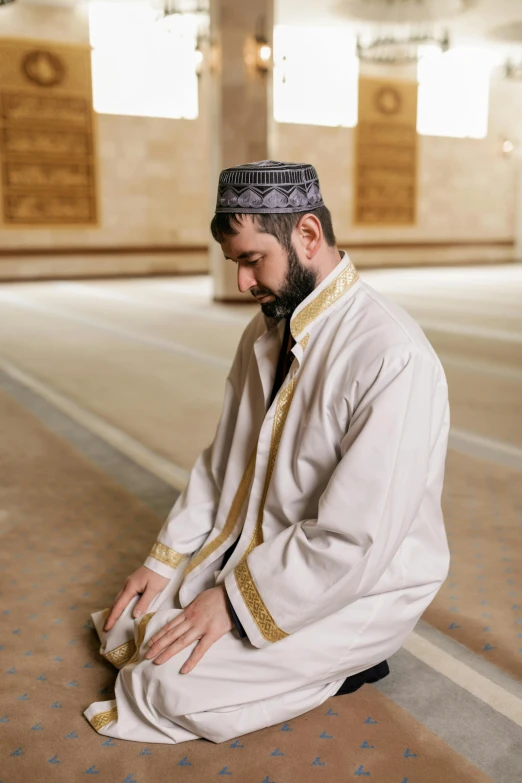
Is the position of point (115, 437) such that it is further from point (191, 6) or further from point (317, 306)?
point (191, 6)

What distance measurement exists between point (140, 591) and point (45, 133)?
12102 millimetres

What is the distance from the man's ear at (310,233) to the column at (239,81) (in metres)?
7.76

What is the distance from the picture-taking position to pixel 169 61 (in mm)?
13586

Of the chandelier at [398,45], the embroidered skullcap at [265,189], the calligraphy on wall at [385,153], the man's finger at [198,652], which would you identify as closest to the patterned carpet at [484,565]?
the man's finger at [198,652]

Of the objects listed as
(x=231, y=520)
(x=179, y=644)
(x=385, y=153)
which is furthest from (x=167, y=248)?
(x=179, y=644)

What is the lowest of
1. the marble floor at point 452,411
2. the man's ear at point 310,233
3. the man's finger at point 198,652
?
the marble floor at point 452,411

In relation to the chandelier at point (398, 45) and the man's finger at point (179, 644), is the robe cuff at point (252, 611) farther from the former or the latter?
the chandelier at point (398, 45)

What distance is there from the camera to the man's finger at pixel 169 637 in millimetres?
1592

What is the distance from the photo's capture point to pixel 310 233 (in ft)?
5.42

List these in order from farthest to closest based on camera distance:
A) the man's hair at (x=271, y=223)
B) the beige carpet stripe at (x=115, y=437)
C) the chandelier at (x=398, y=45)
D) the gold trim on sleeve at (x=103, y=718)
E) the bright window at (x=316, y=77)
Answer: the bright window at (x=316, y=77) < the chandelier at (x=398, y=45) < the beige carpet stripe at (x=115, y=437) < the gold trim on sleeve at (x=103, y=718) < the man's hair at (x=271, y=223)

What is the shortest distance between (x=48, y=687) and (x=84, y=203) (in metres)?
12.2

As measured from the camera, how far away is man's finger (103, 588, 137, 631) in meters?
1.92

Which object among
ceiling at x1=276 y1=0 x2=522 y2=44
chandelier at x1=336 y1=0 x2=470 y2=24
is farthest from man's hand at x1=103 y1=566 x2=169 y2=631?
chandelier at x1=336 y1=0 x2=470 y2=24

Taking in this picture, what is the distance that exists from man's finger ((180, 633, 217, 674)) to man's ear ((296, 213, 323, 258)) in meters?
0.76
